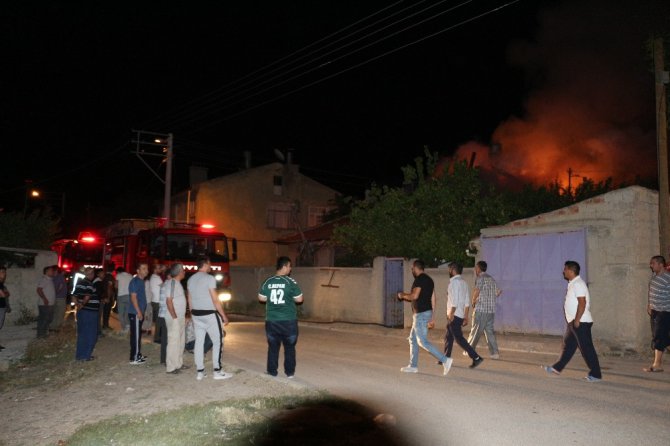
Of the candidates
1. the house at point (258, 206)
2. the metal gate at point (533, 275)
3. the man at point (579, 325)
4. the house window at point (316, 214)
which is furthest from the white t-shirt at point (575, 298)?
the house window at point (316, 214)

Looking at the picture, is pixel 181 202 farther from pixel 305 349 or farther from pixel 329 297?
pixel 305 349

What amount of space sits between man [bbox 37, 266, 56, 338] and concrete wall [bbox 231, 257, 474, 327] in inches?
366

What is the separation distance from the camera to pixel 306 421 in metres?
6.39

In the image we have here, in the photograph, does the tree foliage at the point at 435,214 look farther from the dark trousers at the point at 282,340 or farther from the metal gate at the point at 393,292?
the dark trousers at the point at 282,340

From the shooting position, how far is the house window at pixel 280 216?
4081 centimetres

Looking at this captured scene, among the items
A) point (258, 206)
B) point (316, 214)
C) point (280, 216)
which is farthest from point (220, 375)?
point (316, 214)

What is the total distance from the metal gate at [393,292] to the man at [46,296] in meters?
9.44

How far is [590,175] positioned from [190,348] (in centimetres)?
2853

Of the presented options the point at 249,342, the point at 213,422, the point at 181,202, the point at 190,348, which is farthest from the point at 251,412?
the point at 181,202

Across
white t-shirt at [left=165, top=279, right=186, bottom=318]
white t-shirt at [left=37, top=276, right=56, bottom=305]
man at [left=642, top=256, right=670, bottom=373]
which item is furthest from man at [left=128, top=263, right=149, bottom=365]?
man at [left=642, top=256, right=670, bottom=373]

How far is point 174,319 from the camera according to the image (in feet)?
30.4

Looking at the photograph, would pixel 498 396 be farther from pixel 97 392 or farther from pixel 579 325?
pixel 97 392

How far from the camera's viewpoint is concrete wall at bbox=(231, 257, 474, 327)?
16891 mm

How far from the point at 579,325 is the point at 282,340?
4.40 meters
